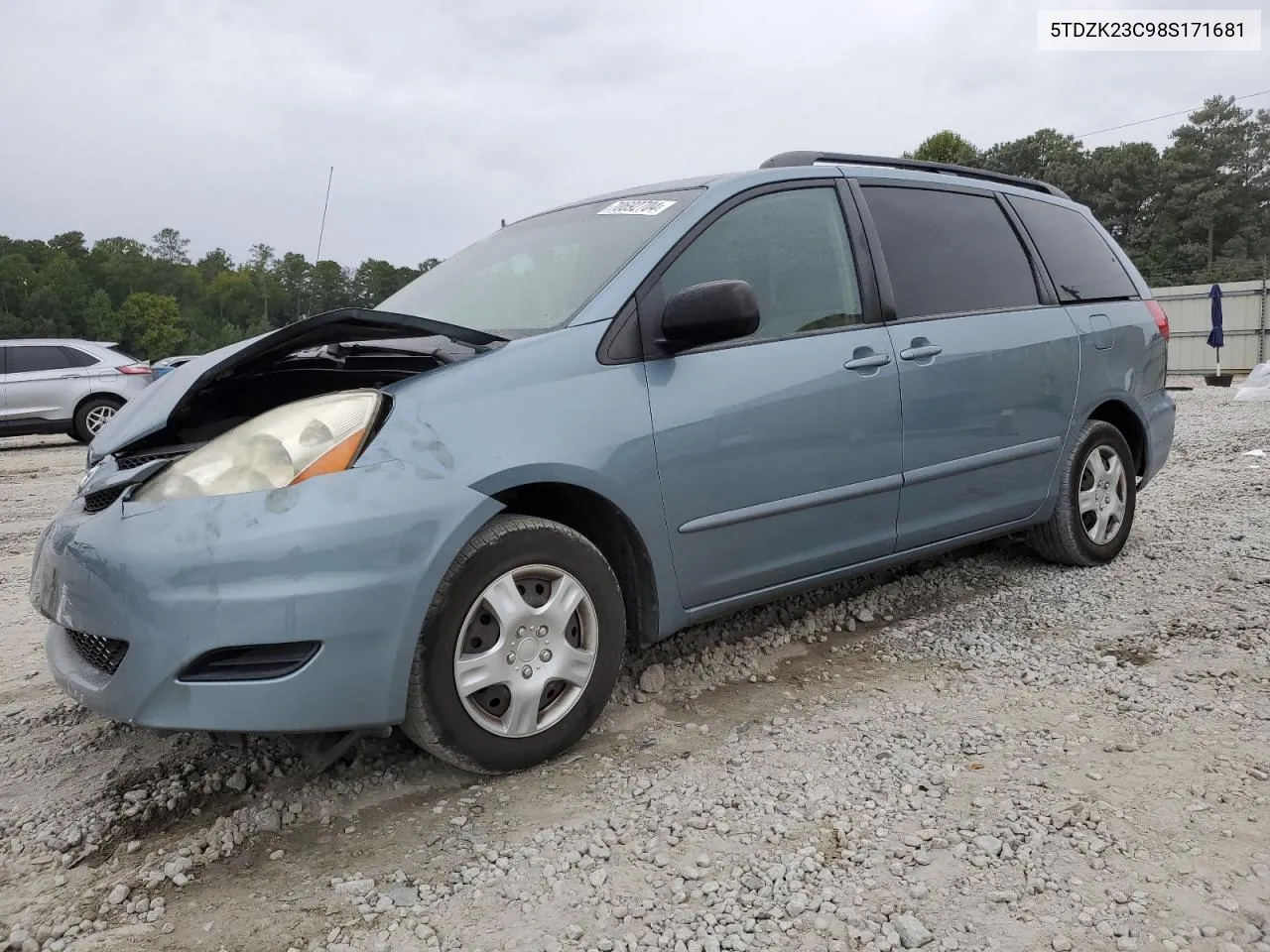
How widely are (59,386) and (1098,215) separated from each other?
54.0 metres

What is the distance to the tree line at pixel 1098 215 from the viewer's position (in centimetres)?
5081

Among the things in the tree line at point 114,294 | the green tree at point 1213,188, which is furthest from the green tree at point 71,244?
the green tree at point 1213,188

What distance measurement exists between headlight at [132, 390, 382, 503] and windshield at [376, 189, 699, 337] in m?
0.64

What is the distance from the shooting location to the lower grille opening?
209cm

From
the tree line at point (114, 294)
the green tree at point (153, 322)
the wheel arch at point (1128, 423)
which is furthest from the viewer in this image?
the green tree at point (153, 322)

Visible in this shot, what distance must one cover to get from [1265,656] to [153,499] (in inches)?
131

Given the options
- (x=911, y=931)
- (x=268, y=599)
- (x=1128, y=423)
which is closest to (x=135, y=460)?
(x=268, y=599)

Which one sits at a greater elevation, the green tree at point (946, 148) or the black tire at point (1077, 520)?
the green tree at point (946, 148)

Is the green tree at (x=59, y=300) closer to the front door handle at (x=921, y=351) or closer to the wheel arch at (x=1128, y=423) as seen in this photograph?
the wheel arch at (x=1128, y=423)

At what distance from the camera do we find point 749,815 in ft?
7.25

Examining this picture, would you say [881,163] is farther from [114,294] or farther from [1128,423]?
[114,294]

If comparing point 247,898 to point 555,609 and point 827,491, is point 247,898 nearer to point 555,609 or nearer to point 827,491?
point 555,609

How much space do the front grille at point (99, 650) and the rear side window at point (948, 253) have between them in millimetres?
2584

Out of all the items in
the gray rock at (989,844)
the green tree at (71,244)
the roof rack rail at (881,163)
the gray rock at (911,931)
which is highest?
the green tree at (71,244)
